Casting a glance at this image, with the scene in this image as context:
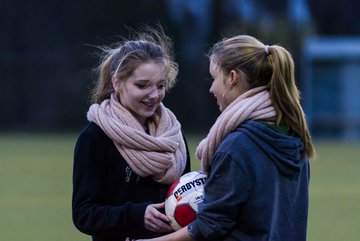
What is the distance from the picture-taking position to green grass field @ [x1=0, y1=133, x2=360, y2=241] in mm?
10438

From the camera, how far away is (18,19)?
3778cm

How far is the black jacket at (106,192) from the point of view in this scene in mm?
4598

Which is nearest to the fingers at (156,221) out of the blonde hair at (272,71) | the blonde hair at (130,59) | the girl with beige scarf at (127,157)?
the girl with beige scarf at (127,157)

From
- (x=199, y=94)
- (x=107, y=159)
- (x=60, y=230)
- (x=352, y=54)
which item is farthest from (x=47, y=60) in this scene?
(x=107, y=159)

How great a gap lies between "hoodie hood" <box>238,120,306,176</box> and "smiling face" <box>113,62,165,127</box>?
0.73 metres

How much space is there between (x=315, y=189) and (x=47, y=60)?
2284 cm

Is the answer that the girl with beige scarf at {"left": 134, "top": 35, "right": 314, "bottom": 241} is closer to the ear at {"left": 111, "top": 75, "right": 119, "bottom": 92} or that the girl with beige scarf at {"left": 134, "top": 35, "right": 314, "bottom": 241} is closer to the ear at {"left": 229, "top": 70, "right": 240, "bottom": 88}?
the ear at {"left": 229, "top": 70, "right": 240, "bottom": 88}

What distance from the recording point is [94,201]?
463 centimetres

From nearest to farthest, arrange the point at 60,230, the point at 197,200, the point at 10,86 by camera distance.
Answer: the point at 197,200 → the point at 60,230 → the point at 10,86

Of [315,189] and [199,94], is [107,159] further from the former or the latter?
[199,94]

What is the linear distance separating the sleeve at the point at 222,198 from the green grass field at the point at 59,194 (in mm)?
5320

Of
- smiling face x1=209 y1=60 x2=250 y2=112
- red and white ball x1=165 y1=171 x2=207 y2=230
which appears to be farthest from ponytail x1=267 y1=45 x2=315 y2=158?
red and white ball x1=165 y1=171 x2=207 y2=230

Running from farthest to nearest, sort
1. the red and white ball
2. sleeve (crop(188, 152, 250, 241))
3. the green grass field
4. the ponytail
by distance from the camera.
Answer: the green grass field < the red and white ball < the ponytail < sleeve (crop(188, 152, 250, 241))

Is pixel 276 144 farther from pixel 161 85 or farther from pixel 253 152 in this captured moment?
pixel 161 85
